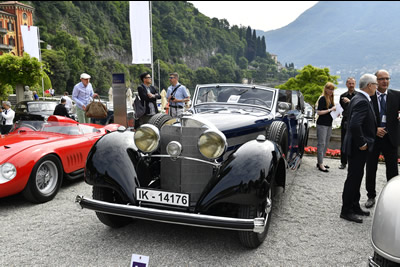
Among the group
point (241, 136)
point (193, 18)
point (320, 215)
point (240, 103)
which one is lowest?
point (320, 215)

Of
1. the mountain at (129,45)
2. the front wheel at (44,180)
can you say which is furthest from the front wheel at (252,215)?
the mountain at (129,45)

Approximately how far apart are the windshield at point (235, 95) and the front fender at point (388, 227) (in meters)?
3.01

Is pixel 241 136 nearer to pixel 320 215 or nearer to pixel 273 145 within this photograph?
pixel 273 145

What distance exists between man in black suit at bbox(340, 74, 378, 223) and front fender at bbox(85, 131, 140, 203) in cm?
267

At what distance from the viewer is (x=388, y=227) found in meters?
2.11

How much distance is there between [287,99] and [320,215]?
247 centimetres

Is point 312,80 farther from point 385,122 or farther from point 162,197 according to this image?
point 162,197

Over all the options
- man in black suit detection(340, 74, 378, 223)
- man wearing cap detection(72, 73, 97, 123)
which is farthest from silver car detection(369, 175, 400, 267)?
man wearing cap detection(72, 73, 97, 123)

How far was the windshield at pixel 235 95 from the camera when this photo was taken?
17.3 ft

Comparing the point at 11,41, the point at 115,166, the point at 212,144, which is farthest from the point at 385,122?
the point at 11,41

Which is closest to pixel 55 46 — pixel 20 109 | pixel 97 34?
pixel 97 34

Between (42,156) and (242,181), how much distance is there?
313 centimetres

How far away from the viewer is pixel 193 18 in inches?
5960

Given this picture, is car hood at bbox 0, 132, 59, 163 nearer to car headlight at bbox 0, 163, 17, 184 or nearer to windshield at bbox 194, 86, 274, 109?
car headlight at bbox 0, 163, 17, 184
